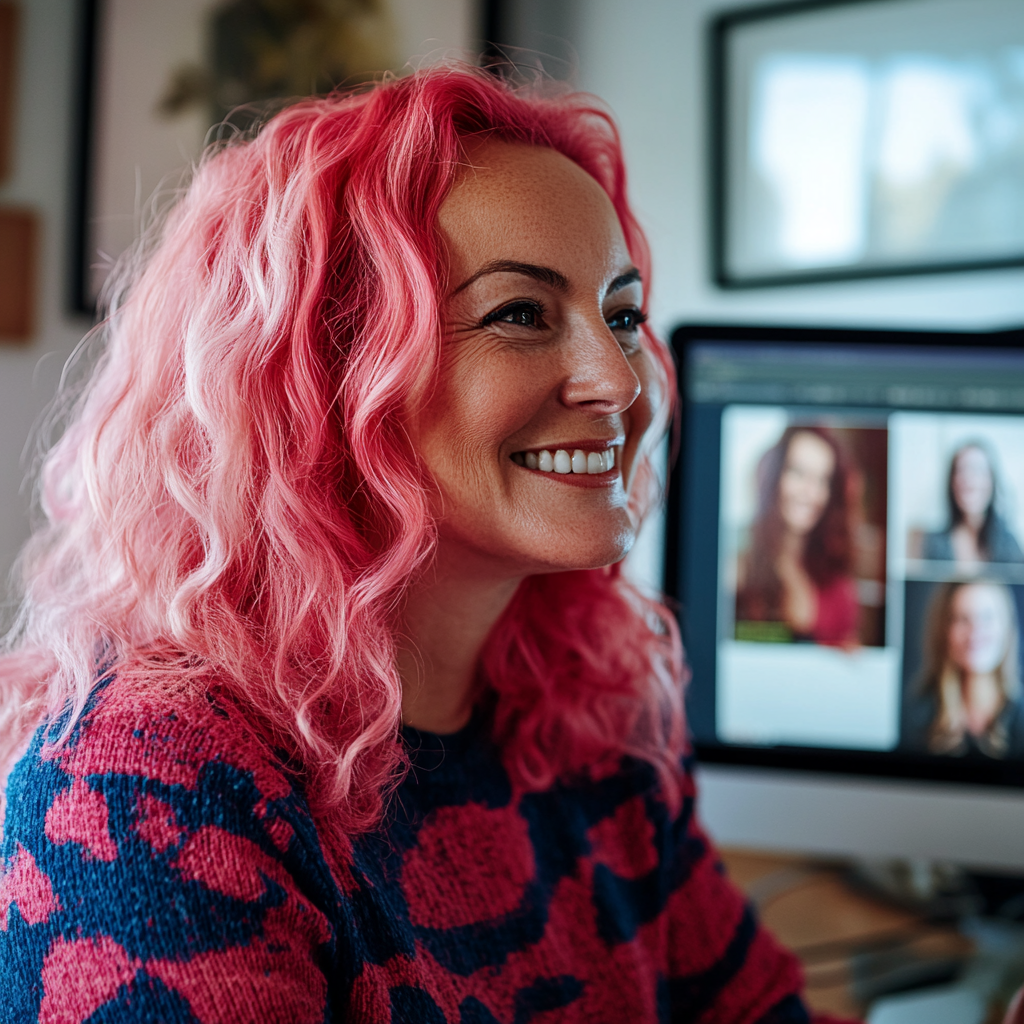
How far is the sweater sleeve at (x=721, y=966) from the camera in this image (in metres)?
0.73

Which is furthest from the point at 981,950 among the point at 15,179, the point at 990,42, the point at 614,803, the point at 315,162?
the point at 15,179

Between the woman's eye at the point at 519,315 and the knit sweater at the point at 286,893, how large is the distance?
0.89ft

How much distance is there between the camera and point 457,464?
57 centimetres

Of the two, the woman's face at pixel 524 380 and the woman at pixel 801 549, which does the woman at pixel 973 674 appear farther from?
the woman's face at pixel 524 380

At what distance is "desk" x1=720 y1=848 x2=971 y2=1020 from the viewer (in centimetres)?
84

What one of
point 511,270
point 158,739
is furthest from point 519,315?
point 158,739

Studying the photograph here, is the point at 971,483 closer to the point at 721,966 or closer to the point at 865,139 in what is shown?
the point at 721,966

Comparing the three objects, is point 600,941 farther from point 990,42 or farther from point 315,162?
point 990,42

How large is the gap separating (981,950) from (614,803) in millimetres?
412

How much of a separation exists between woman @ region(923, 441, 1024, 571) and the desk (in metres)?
0.36

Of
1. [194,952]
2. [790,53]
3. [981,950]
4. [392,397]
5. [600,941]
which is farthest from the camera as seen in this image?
[790,53]

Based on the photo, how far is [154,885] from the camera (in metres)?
0.44

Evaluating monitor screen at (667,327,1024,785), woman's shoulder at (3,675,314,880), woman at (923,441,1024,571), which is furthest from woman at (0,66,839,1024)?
woman at (923,441,1024,571)

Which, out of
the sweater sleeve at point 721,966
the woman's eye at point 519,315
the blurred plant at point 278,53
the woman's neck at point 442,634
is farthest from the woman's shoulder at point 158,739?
the blurred plant at point 278,53
